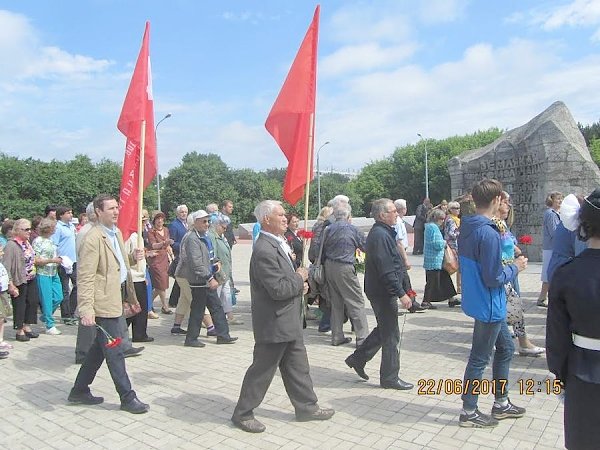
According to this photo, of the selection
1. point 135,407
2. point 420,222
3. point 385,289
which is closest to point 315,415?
point 385,289

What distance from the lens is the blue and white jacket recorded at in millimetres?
3865

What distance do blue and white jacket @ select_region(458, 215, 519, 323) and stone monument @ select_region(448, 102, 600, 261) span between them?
1009 centimetres

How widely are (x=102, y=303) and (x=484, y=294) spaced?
3.27 meters

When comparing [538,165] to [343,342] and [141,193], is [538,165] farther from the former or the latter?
[141,193]

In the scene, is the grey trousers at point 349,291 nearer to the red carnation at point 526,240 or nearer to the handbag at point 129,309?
the red carnation at point 526,240

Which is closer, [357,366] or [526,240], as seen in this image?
[357,366]

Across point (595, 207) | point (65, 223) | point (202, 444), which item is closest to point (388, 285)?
point (202, 444)

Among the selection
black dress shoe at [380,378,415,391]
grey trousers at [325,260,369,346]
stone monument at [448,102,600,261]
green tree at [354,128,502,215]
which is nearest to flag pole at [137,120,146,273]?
grey trousers at [325,260,369,346]

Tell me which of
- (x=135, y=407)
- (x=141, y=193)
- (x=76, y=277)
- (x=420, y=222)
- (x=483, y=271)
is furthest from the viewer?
(x=420, y=222)

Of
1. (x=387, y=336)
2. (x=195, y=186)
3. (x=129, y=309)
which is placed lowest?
(x=387, y=336)

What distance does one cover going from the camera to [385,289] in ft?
16.0

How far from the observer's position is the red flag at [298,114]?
550cm

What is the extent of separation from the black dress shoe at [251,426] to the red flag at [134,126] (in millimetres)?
2734

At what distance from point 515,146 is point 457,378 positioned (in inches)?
398
